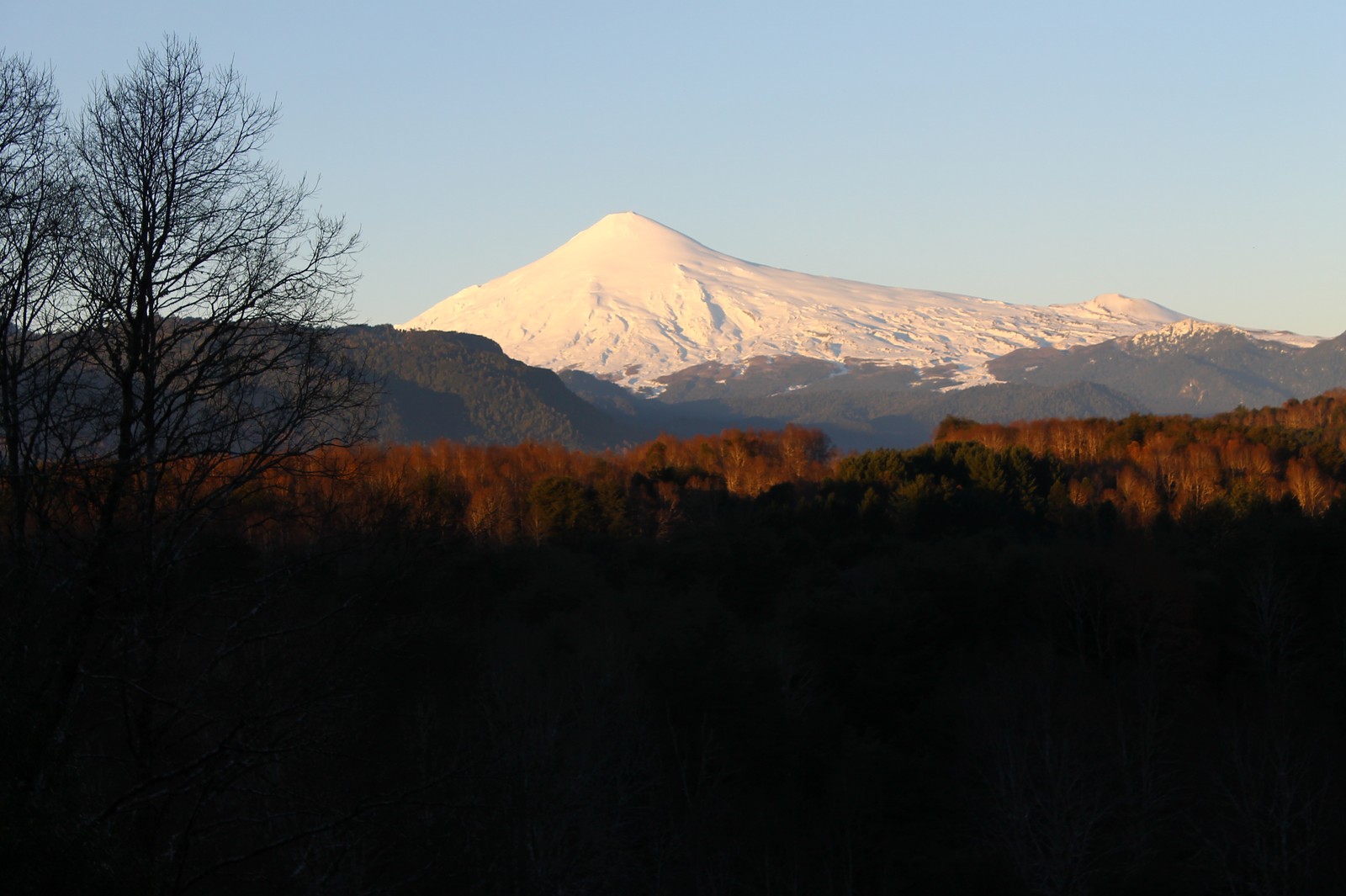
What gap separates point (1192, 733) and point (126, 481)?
61.1 feet

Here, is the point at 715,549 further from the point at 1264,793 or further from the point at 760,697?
the point at 1264,793

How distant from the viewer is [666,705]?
19.5 m

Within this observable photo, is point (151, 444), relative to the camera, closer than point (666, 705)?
Yes

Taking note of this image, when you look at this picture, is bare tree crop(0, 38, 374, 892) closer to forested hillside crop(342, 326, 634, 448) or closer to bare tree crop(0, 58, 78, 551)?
bare tree crop(0, 58, 78, 551)

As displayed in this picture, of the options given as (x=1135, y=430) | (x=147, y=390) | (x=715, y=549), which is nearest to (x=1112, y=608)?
(x=715, y=549)

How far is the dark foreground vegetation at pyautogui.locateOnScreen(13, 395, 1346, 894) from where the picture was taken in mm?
6402

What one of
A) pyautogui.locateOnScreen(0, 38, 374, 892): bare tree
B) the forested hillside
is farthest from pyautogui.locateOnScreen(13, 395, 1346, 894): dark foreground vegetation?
the forested hillside

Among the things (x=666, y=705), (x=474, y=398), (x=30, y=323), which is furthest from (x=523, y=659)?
(x=474, y=398)

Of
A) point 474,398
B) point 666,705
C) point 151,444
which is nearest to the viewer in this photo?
point 151,444

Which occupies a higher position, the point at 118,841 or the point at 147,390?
the point at 147,390

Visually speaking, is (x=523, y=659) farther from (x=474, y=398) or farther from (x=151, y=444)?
(x=474, y=398)

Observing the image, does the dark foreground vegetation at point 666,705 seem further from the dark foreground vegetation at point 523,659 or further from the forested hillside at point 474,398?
the forested hillside at point 474,398

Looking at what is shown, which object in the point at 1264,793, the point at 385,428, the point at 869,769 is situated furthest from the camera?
the point at 385,428

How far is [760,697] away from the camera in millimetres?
20156
